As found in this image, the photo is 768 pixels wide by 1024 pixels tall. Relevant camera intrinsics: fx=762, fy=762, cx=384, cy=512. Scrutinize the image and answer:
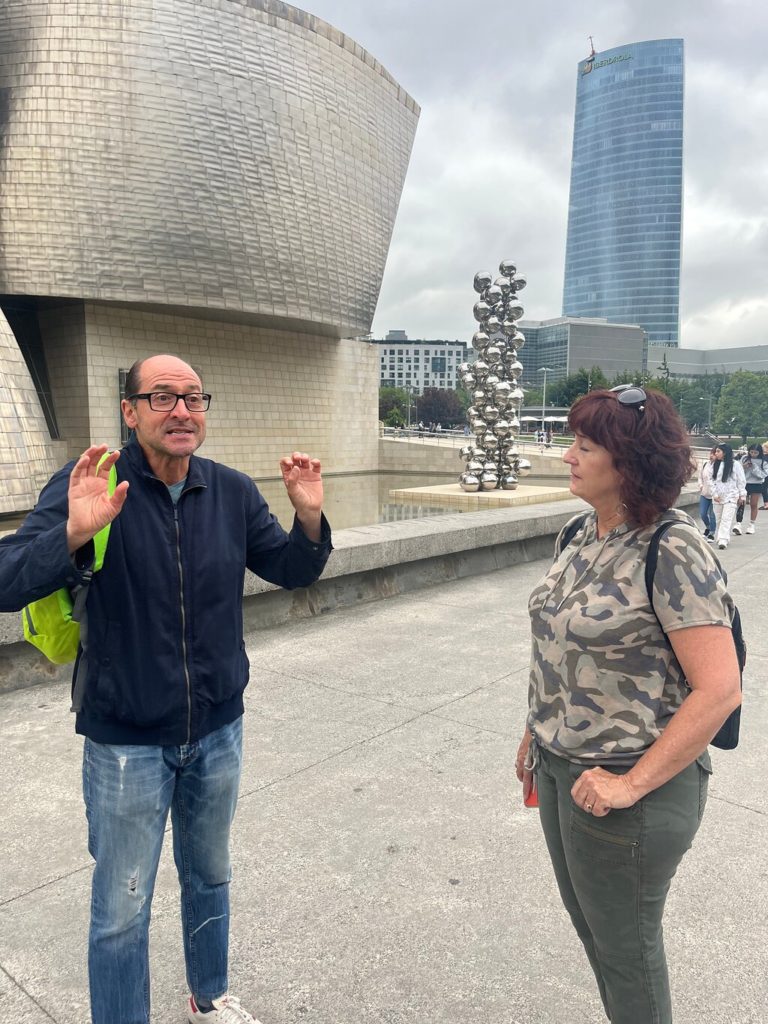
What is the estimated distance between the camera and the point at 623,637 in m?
1.52

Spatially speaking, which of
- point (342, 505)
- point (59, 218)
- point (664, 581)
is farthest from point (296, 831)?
point (59, 218)

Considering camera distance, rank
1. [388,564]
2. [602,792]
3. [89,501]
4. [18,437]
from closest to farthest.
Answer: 1. [602,792]
2. [89,501]
3. [388,564]
4. [18,437]

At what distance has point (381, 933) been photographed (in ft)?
7.71

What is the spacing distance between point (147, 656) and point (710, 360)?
16002cm

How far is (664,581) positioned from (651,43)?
548ft

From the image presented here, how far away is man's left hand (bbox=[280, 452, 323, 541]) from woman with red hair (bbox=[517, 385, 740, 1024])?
68 centimetres

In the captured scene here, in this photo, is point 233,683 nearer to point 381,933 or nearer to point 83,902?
point 381,933

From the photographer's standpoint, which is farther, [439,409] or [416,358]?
[416,358]

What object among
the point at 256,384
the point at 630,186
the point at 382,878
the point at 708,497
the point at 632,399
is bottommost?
the point at 382,878

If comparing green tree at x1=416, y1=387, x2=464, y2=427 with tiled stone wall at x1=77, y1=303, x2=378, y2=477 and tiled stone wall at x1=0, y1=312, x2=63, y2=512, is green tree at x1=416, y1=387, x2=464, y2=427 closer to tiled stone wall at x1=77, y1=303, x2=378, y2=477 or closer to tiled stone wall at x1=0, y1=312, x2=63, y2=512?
tiled stone wall at x1=77, y1=303, x2=378, y2=477

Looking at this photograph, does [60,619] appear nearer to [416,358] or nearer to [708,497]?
[708,497]

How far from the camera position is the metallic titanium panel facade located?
70.6ft

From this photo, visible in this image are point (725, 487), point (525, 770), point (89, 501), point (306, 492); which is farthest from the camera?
point (725, 487)

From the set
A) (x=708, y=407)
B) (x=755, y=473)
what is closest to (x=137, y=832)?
(x=755, y=473)
